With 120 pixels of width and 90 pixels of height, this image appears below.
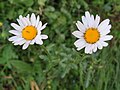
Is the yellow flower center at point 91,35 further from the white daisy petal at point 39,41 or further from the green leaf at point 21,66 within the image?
the green leaf at point 21,66

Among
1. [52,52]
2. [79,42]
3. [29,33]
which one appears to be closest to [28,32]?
[29,33]

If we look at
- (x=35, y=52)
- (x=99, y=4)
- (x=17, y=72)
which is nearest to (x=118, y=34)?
(x=99, y=4)

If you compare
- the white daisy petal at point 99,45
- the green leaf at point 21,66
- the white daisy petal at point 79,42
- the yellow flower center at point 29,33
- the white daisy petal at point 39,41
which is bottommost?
the green leaf at point 21,66

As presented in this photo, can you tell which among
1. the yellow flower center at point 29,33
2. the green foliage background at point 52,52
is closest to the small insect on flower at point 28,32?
the yellow flower center at point 29,33

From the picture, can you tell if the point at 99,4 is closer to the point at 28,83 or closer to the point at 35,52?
the point at 35,52

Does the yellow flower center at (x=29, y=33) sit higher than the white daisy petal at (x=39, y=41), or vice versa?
the yellow flower center at (x=29, y=33)

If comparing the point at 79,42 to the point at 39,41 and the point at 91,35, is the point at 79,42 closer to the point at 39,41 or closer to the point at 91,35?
the point at 91,35
